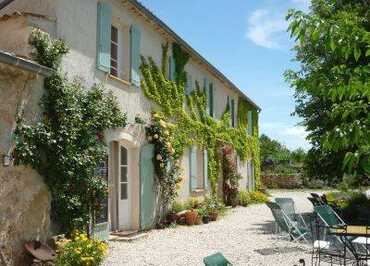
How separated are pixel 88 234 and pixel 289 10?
669 centimetres

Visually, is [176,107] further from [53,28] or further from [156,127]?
[53,28]

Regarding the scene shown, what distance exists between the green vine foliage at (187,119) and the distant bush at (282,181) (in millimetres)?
14199

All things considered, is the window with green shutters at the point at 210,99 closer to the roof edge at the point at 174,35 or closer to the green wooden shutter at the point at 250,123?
the roof edge at the point at 174,35

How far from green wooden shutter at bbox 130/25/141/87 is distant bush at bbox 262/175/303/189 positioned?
23.8 meters

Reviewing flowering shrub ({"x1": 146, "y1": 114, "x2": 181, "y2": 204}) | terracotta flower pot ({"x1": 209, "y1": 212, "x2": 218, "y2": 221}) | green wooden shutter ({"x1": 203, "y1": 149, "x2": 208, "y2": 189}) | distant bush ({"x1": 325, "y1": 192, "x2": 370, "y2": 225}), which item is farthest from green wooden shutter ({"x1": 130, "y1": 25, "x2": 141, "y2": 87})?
distant bush ({"x1": 325, "y1": 192, "x2": 370, "y2": 225})

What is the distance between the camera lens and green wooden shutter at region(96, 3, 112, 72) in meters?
9.96

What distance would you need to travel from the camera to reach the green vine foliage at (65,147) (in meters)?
7.88

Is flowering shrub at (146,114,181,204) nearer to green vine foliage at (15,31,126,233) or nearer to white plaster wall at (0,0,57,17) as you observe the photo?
green vine foliage at (15,31,126,233)

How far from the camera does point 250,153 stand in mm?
23422

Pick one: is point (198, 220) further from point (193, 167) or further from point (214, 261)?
point (214, 261)

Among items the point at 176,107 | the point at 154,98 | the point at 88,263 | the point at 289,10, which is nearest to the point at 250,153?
the point at 176,107

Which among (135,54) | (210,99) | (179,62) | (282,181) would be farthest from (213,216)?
(282,181)

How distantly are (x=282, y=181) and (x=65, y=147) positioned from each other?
89.8ft

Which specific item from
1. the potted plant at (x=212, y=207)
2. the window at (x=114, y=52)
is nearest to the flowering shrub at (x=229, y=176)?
the potted plant at (x=212, y=207)
